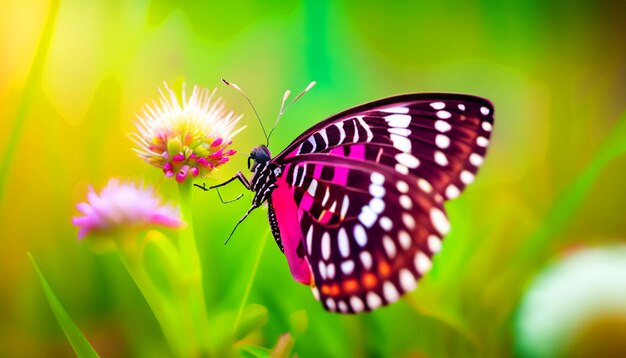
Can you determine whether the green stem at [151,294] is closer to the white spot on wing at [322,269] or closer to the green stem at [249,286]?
the green stem at [249,286]

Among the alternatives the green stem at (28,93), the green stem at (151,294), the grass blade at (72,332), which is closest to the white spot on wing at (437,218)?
the green stem at (151,294)

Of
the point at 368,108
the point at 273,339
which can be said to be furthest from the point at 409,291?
the point at 368,108

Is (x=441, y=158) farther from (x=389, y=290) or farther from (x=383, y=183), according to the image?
(x=389, y=290)

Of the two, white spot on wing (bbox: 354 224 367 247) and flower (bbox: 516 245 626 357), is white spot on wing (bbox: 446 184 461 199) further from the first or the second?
flower (bbox: 516 245 626 357)

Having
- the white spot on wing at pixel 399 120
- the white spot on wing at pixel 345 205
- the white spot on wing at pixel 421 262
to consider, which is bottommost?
the white spot on wing at pixel 421 262

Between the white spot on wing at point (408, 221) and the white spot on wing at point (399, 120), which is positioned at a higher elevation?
the white spot on wing at point (399, 120)

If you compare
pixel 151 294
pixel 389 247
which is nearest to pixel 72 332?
pixel 151 294

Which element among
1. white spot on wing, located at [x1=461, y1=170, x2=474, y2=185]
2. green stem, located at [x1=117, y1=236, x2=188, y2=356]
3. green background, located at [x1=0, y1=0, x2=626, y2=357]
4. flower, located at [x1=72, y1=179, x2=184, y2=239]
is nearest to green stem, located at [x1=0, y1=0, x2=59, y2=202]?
green background, located at [x1=0, y1=0, x2=626, y2=357]
